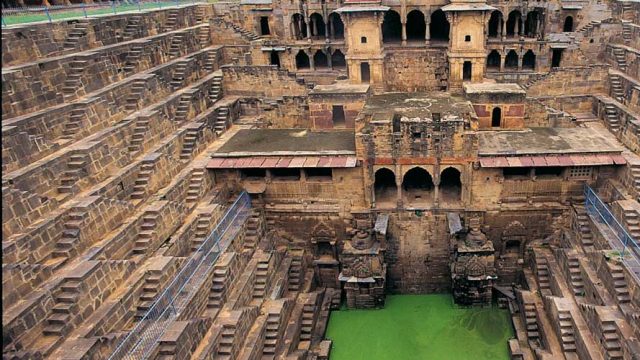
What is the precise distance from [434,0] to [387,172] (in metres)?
12.2

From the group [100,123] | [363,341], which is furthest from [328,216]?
[100,123]

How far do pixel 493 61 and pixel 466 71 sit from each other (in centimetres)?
643

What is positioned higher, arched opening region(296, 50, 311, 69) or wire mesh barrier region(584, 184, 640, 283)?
arched opening region(296, 50, 311, 69)

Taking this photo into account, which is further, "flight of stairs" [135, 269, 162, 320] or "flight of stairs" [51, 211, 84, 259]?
"flight of stairs" [135, 269, 162, 320]

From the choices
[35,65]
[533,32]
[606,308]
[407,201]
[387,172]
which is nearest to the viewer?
[606,308]

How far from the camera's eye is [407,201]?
21484mm

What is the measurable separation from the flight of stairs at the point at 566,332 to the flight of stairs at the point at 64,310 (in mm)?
14959

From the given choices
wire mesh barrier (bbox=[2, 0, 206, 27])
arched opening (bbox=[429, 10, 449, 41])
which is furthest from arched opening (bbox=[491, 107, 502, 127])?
wire mesh barrier (bbox=[2, 0, 206, 27])

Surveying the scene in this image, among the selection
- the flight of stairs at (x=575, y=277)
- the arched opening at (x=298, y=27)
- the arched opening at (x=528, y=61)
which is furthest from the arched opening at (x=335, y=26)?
the flight of stairs at (x=575, y=277)

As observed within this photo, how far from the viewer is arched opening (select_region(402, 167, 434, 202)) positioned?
21.8 m

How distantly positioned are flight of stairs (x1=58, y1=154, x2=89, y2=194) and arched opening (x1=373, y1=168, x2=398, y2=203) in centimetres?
1217

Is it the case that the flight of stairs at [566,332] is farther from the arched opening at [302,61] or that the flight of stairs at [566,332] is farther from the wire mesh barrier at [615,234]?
the arched opening at [302,61]

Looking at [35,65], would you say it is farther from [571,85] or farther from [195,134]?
[571,85]

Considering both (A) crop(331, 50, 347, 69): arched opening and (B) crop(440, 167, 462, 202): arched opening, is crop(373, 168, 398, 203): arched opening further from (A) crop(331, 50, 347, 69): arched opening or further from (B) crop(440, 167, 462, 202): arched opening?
(A) crop(331, 50, 347, 69): arched opening
